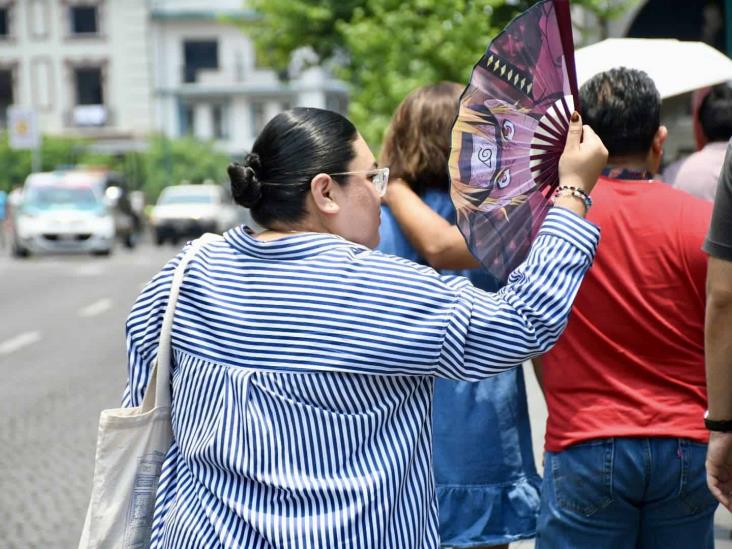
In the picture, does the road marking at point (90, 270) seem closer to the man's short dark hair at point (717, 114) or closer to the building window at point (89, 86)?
the man's short dark hair at point (717, 114)

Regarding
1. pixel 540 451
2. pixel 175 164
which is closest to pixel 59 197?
pixel 540 451

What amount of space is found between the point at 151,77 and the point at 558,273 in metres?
66.8

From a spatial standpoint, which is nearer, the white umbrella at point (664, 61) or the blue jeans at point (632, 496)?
the blue jeans at point (632, 496)

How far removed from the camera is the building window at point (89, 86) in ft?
222

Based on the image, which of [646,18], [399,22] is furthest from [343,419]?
[399,22]

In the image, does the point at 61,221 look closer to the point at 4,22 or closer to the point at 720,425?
the point at 720,425

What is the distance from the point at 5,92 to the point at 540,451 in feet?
213

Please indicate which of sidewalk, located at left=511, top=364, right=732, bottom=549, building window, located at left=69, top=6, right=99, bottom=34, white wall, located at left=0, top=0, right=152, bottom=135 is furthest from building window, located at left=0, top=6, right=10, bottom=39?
sidewalk, located at left=511, top=364, right=732, bottom=549

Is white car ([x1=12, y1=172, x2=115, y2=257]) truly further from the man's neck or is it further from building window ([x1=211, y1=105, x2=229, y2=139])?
building window ([x1=211, y1=105, x2=229, y2=139])

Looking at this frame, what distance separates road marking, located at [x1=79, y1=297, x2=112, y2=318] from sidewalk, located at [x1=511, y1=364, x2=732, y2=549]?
7.26 metres

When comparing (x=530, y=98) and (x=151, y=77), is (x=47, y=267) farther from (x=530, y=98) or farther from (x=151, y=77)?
(x=151, y=77)

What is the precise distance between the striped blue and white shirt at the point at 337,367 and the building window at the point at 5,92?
67160 millimetres

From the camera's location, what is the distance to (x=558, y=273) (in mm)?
2242

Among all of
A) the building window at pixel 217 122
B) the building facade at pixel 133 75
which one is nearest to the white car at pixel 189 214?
the building facade at pixel 133 75
